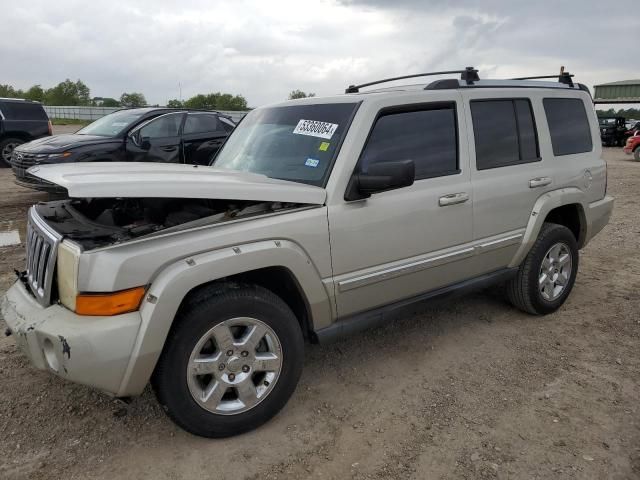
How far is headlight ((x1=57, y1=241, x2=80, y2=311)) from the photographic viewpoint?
2306 mm

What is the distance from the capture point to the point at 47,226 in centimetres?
270

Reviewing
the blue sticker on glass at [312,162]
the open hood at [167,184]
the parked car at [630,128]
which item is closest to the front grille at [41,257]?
the open hood at [167,184]

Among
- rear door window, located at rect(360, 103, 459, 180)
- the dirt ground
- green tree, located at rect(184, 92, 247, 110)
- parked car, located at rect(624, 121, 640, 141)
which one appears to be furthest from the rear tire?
green tree, located at rect(184, 92, 247, 110)

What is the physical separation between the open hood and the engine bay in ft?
0.39

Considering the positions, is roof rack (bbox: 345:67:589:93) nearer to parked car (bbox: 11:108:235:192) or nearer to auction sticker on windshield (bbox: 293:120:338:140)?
auction sticker on windshield (bbox: 293:120:338:140)

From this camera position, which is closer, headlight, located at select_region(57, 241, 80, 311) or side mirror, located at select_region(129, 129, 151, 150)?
headlight, located at select_region(57, 241, 80, 311)

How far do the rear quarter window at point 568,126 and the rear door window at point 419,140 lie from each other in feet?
3.88

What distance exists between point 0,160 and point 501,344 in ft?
45.2

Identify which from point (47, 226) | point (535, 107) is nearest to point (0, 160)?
point (47, 226)

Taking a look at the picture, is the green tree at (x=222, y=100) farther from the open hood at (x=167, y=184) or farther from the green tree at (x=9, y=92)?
the open hood at (x=167, y=184)

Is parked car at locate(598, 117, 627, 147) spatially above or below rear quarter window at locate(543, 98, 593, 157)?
below

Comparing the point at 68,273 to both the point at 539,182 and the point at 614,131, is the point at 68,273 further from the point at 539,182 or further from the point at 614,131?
the point at 614,131

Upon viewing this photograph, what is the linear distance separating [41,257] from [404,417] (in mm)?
2139

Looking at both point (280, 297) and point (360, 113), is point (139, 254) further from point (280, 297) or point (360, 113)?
point (360, 113)
